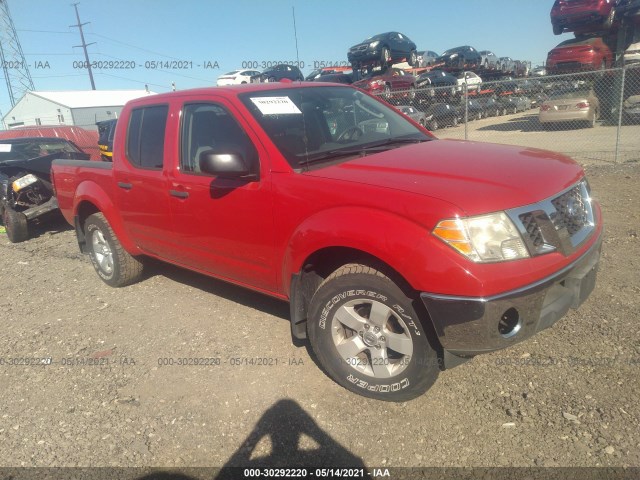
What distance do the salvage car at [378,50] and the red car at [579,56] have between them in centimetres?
618

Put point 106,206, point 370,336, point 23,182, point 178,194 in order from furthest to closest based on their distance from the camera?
point 23,182 < point 106,206 < point 178,194 < point 370,336

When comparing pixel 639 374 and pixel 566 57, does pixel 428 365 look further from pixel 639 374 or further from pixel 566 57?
pixel 566 57

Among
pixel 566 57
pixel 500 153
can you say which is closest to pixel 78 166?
→ pixel 500 153

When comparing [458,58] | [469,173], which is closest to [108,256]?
[469,173]

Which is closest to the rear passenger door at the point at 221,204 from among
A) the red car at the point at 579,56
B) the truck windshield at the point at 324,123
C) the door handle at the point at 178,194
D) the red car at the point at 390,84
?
the door handle at the point at 178,194

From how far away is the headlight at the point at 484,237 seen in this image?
2328mm

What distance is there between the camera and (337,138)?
11.5ft

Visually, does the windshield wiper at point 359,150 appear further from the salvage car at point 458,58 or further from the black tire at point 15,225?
the salvage car at point 458,58

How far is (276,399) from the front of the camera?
9.87ft

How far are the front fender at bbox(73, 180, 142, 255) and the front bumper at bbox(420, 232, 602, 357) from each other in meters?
3.31

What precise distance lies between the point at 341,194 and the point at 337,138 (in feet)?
3.09

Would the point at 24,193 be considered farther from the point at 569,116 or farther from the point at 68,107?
the point at 68,107

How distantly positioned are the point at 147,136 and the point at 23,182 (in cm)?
445

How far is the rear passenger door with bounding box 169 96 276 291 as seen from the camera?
10.5 ft
